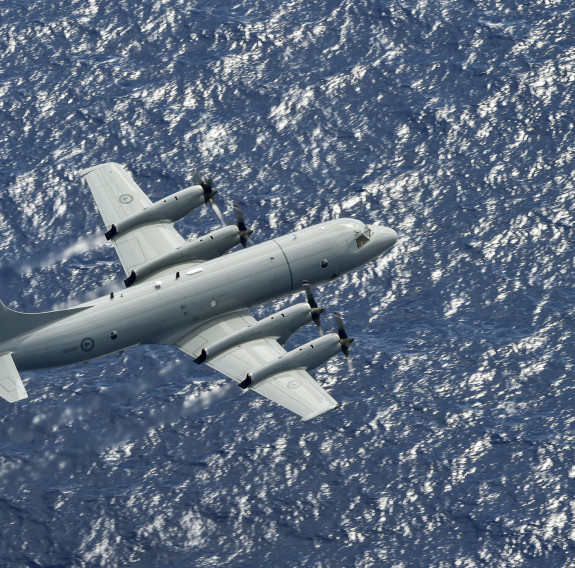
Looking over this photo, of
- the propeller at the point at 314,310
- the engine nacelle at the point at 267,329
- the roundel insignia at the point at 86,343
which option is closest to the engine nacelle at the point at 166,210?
the roundel insignia at the point at 86,343

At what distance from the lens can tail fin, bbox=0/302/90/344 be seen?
112875mm

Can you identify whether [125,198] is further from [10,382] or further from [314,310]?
[10,382]

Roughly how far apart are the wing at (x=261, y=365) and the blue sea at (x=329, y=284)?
16.4 meters

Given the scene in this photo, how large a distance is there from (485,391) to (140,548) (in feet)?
111

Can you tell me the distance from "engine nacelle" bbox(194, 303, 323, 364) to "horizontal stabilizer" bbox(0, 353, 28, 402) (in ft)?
46.1

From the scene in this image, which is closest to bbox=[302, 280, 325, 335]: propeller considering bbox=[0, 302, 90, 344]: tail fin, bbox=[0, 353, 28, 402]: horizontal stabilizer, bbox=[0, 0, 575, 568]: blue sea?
bbox=[0, 302, 90, 344]: tail fin

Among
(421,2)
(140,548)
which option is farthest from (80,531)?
(421,2)

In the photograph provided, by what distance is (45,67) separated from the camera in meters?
159

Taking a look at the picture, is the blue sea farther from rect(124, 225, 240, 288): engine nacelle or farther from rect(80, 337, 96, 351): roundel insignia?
rect(80, 337, 96, 351): roundel insignia

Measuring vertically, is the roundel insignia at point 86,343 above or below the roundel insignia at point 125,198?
below

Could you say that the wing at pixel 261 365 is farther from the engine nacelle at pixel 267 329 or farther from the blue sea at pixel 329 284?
the blue sea at pixel 329 284

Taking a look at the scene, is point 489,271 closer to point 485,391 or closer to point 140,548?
point 485,391

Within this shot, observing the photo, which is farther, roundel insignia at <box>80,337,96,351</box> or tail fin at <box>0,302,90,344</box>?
roundel insignia at <box>80,337,96,351</box>

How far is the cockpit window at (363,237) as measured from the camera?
124m
